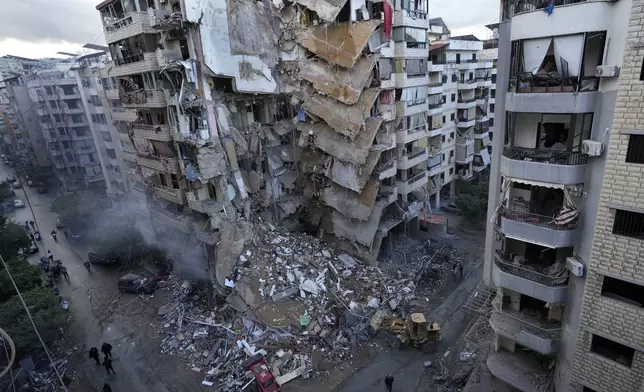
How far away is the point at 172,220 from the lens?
965 inches

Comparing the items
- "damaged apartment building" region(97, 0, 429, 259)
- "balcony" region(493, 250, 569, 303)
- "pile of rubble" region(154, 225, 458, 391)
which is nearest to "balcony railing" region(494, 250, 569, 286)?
"balcony" region(493, 250, 569, 303)

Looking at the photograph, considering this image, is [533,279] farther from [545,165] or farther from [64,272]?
[64,272]

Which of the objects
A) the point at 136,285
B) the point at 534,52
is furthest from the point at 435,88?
the point at 136,285

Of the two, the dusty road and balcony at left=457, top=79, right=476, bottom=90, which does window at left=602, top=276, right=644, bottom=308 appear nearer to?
the dusty road

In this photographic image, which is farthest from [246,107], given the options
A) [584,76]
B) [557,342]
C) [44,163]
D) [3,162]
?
[3,162]

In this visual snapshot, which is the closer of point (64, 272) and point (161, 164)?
point (161, 164)

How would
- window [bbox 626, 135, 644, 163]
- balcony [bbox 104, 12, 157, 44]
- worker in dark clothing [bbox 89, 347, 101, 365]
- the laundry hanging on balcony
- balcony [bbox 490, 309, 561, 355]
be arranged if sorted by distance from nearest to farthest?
window [bbox 626, 135, 644, 163] → the laundry hanging on balcony → balcony [bbox 490, 309, 561, 355] → worker in dark clothing [bbox 89, 347, 101, 365] → balcony [bbox 104, 12, 157, 44]

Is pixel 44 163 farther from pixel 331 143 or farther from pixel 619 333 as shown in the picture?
pixel 619 333

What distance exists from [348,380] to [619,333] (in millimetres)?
10788

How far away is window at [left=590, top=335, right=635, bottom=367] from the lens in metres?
9.36

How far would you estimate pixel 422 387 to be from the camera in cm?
1541

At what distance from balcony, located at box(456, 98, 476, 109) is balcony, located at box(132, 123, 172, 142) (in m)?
26.0

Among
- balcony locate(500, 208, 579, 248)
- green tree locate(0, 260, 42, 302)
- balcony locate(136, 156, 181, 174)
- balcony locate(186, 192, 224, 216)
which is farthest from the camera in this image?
balcony locate(136, 156, 181, 174)

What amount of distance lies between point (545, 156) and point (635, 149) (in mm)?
1980
